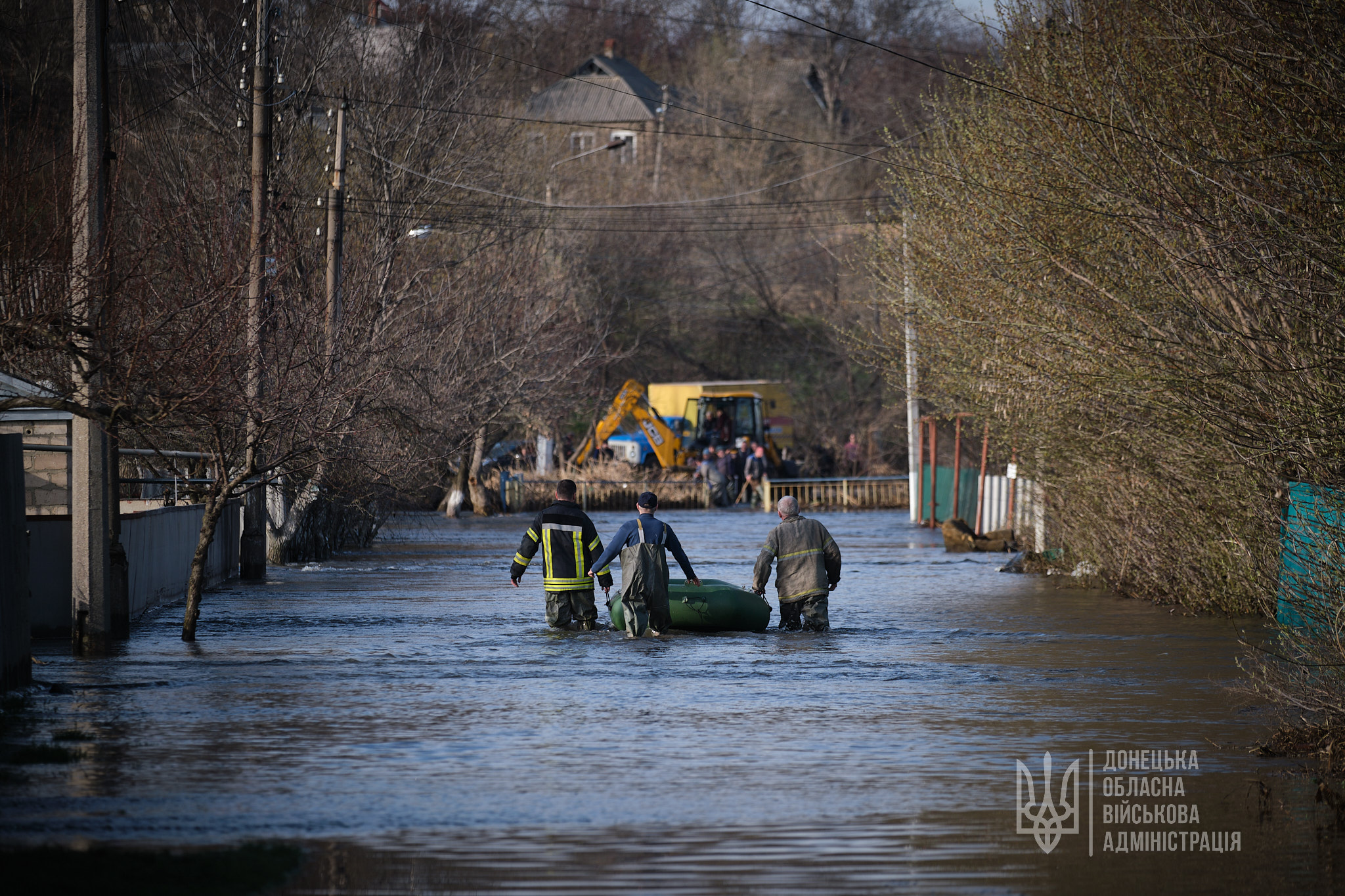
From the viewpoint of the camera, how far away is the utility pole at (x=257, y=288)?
58.5 ft

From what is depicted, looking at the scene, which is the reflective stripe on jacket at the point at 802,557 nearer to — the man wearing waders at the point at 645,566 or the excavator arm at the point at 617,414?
the man wearing waders at the point at 645,566

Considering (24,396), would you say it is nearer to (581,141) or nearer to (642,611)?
(642,611)

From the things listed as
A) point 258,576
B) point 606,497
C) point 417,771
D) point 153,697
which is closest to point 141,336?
point 153,697

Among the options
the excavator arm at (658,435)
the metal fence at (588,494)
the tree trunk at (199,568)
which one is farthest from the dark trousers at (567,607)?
the excavator arm at (658,435)

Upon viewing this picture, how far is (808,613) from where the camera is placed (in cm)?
1797

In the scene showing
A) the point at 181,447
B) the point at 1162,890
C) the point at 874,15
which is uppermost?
the point at 874,15

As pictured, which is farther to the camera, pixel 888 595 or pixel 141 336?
pixel 888 595

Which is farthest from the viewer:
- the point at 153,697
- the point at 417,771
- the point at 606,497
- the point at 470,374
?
the point at 606,497

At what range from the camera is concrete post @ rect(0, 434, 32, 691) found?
40.1 feet

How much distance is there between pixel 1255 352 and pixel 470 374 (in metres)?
22.2

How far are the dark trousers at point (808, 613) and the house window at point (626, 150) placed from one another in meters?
52.1

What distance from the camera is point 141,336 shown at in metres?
14.1

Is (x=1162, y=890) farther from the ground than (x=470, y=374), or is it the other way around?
(x=470, y=374)

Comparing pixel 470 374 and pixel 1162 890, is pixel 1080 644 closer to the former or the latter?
pixel 1162 890
